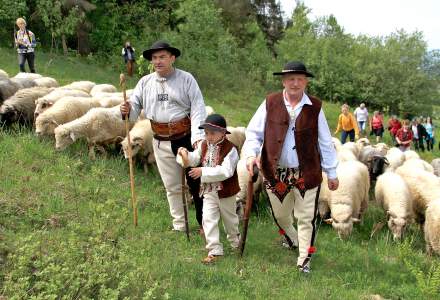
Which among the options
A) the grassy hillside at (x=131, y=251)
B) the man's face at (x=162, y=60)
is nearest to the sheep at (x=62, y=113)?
the grassy hillside at (x=131, y=251)

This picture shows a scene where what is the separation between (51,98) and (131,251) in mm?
6079

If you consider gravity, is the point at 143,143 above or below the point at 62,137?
below

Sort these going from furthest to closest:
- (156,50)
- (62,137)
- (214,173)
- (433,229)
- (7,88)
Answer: (7,88), (62,137), (433,229), (156,50), (214,173)

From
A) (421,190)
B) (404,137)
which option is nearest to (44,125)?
(421,190)

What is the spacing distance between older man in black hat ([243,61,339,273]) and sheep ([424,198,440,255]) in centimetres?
261

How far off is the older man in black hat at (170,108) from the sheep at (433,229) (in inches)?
135

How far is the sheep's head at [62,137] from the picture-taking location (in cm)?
839

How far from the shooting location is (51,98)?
9.87m

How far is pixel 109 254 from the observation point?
4.23 metres

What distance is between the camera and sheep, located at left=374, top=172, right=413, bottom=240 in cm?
767

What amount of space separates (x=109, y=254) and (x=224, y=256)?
1.68 m

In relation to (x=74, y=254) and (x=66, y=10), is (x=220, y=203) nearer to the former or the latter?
(x=74, y=254)

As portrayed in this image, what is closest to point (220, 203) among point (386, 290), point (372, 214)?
point (386, 290)

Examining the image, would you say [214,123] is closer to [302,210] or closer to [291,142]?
[291,142]
